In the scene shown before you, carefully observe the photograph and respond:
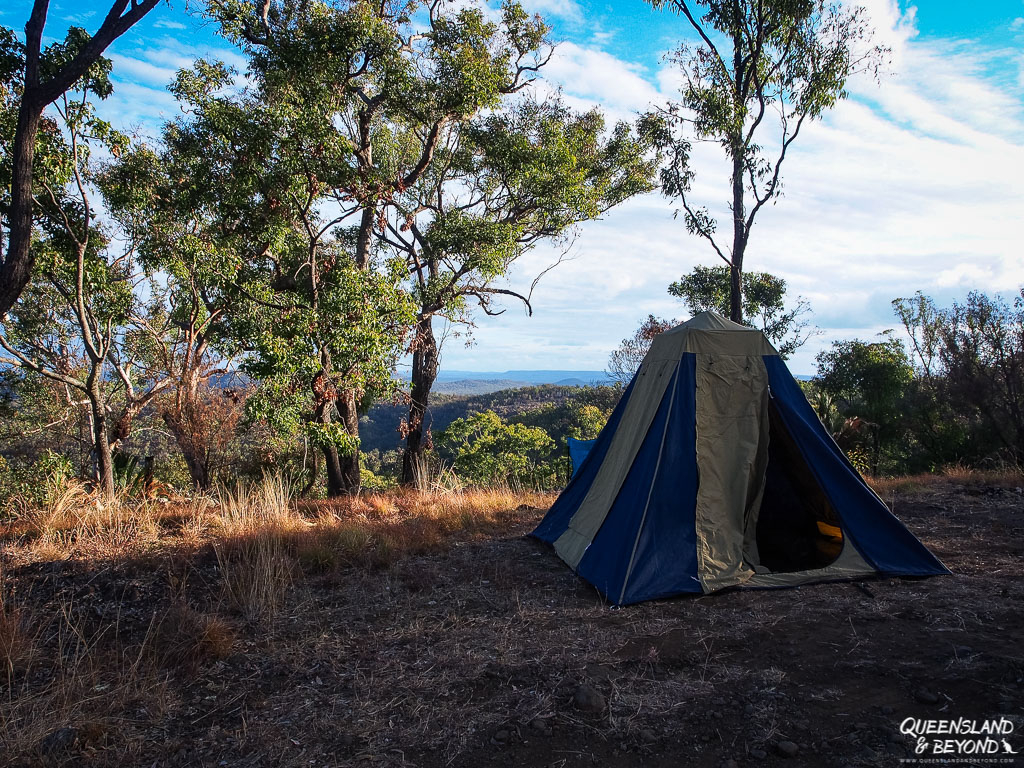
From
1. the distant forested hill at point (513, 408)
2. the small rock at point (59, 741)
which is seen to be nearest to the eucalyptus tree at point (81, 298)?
the small rock at point (59, 741)

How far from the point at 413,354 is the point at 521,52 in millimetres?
6466

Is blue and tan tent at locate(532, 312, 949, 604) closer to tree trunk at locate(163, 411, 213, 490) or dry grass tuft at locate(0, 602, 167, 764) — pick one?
dry grass tuft at locate(0, 602, 167, 764)

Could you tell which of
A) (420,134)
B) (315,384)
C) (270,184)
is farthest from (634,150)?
(315,384)

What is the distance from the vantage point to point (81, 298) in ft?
29.4

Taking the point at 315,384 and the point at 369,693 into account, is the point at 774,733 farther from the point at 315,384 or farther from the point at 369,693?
the point at 315,384

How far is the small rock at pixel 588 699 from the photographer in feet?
9.68

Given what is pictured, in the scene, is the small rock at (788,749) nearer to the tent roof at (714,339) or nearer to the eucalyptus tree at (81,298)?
the tent roof at (714,339)

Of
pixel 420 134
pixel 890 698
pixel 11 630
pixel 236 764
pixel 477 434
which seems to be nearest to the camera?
pixel 236 764

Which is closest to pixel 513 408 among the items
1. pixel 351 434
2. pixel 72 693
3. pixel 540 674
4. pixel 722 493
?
pixel 351 434

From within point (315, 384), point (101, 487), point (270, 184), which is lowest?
point (101, 487)

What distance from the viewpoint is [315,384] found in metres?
8.85

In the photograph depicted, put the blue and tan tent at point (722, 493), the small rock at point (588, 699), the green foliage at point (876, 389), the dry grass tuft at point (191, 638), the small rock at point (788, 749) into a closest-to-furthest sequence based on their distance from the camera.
A: the small rock at point (788, 749) < the small rock at point (588, 699) < the dry grass tuft at point (191, 638) < the blue and tan tent at point (722, 493) < the green foliage at point (876, 389)

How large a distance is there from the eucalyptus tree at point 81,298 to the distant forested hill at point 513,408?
46.4 ft

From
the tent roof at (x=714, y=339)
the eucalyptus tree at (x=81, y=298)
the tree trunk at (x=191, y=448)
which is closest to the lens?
the tent roof at (x=714, y=339)
